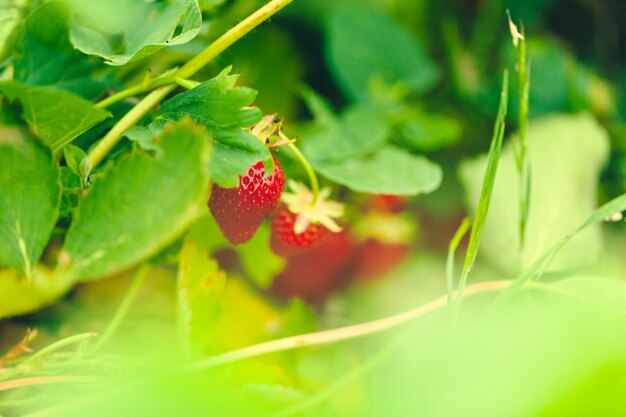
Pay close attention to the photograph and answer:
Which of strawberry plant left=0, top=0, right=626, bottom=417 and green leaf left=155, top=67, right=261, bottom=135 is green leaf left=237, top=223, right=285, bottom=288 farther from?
green leaf left=155, top=67, right=261, bottom=135

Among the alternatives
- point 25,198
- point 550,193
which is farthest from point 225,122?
point 550,193

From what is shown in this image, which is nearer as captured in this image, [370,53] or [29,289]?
[29,289]

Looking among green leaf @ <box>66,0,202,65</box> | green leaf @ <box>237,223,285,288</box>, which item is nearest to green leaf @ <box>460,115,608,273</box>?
green leaf @ <box>237,223,285,288</box>

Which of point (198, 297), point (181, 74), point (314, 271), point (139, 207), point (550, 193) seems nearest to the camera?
point (139, 207)

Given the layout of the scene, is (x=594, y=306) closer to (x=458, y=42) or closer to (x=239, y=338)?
(x=239, y=338)

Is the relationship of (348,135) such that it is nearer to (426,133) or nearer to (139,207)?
(426,133)

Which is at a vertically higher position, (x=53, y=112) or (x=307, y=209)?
(x=53, y=112)

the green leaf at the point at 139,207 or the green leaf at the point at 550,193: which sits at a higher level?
the green leaf at the point at 139,207

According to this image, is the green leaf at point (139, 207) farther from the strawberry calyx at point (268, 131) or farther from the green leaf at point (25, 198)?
the strawberry calyx at point (268, 131)

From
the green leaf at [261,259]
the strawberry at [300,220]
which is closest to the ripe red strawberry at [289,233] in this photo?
the strawberry at [300,220]
